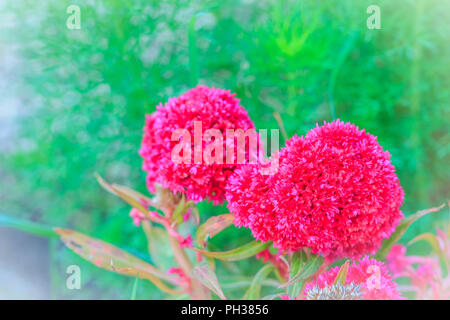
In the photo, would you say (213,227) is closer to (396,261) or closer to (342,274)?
(342,274)

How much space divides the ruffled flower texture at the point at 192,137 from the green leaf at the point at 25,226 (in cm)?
33

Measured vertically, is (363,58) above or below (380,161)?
above

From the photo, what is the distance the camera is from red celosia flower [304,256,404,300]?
455mm

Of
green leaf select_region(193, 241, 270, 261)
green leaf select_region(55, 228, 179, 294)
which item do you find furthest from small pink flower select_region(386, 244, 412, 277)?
green leaf select_region(55, 228, 179, 294)

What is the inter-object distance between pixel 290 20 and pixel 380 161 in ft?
1.08

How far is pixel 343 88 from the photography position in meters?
0.65

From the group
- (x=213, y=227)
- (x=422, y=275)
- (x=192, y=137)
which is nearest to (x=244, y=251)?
(x=213, y=227)

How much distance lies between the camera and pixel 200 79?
671 mm

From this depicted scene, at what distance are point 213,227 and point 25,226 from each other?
16.0 inches

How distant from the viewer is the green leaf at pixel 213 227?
50cm

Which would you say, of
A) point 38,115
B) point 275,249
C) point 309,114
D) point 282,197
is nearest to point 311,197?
point 282,197

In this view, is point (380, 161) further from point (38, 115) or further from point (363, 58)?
point (38, 115)

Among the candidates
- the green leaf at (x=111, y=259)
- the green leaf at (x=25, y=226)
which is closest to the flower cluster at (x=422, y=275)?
the green leaf at (x=111, y=259)

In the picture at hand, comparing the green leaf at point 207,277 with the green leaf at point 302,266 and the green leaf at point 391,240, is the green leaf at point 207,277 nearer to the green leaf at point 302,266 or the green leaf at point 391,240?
the green leaf at point 302,266
